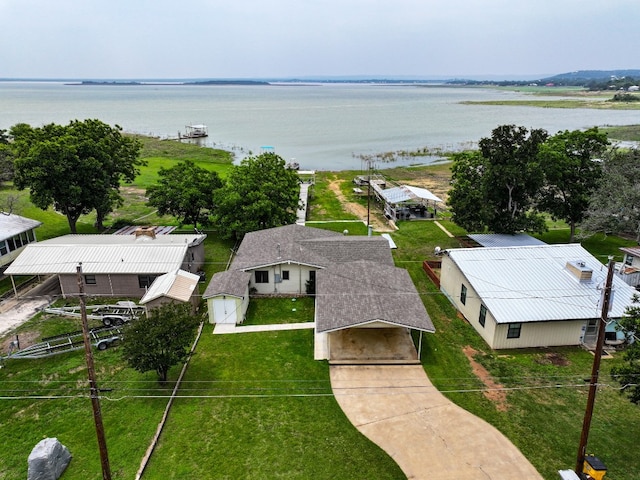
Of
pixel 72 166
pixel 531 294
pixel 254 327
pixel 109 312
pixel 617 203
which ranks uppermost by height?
pixel 72 166

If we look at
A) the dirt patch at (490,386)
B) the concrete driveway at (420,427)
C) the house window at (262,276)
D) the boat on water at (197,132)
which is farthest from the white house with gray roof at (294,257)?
the boat on water at (197,132)

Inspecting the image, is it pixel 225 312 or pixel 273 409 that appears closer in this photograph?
pixel 273 409

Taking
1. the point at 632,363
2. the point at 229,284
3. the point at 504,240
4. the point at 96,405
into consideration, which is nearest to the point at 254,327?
the point at 229,284

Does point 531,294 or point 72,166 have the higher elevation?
point 72,166

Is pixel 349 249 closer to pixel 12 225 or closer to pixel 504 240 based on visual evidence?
pixel 504 240

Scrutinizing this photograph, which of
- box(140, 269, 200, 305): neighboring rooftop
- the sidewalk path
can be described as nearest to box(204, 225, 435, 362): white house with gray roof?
the sidewalk path

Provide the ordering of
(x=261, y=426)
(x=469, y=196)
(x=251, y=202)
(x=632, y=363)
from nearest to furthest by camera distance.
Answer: (x=632, y=363), (x=261, y=426), (x=469, y=196), (x=251, y=202)

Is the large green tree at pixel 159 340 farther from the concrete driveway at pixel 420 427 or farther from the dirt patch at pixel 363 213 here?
the dirt patch at pixel 363 213
